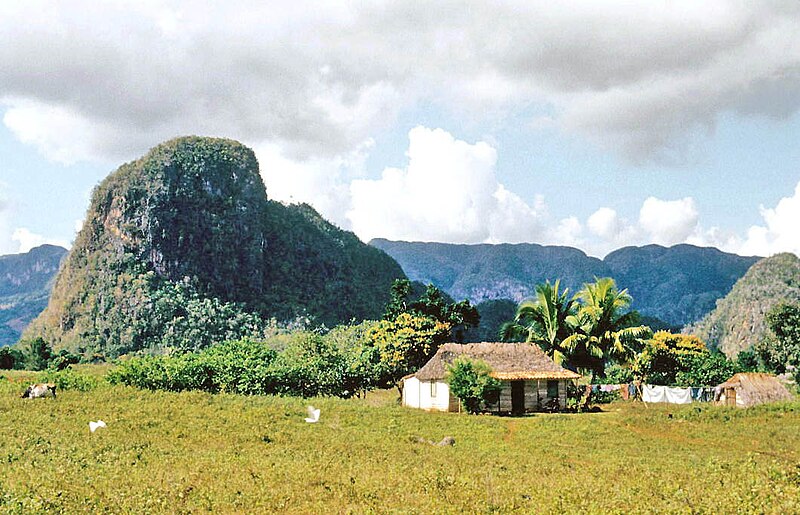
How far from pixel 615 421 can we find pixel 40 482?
1036 inches

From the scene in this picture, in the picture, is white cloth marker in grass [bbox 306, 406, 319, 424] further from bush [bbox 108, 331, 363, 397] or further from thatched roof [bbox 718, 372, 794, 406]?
thatched roof [bbox 718, 372, 794, 406]

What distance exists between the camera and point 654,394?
4372cm

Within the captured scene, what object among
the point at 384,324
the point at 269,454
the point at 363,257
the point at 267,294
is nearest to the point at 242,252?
the point at 267,294

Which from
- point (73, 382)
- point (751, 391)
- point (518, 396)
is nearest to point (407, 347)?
point (518, 396)

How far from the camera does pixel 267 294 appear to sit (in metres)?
115

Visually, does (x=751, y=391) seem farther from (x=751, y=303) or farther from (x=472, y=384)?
(x=751, y=303)

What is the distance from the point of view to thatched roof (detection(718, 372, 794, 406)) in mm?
40906

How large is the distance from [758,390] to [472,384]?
18348mm

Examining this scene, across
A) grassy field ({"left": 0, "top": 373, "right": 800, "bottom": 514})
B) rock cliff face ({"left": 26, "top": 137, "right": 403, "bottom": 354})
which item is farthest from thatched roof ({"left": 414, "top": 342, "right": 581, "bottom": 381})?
rock cliff face ({"left": 26, "top": 137, "right": 403, "bottom": 354})

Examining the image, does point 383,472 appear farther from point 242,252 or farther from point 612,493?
point 242,252

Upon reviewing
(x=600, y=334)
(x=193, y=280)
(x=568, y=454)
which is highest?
(x=193, y=280)

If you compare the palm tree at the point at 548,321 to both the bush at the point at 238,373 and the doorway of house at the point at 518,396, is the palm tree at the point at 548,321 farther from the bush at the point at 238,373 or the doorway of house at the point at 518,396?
the bush at the point at 238,373

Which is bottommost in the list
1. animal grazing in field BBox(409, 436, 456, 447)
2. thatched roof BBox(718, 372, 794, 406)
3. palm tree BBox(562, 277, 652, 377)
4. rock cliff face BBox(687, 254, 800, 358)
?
animal grazing in field BBox(409, 436, 456, 447)

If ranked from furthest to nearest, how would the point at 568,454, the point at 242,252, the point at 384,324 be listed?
the point at 242,252, the point at 384,324, the point at 568,454
